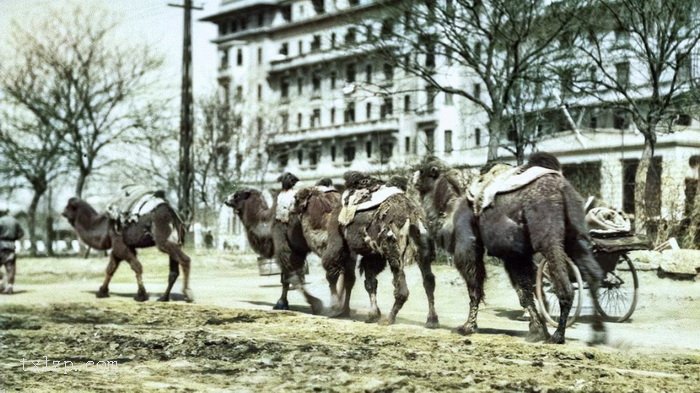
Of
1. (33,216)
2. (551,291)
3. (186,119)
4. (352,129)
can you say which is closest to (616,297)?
(551,291)

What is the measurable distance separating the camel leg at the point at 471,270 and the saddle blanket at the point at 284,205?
442 cm

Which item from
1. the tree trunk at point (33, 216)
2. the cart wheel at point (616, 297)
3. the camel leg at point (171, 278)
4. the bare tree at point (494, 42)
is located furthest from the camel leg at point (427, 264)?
the tree trunk at point (33, 216)

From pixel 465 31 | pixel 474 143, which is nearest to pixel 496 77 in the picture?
pixel 465 31

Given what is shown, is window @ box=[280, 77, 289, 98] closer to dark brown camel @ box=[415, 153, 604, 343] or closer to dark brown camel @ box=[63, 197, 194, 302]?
dark brown camel @ box=[63, 197, 194, 302]

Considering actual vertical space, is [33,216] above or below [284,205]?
above

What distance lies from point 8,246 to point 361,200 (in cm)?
1025

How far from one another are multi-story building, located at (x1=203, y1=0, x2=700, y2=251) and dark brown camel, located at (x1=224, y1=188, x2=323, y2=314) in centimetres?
Answer: 625

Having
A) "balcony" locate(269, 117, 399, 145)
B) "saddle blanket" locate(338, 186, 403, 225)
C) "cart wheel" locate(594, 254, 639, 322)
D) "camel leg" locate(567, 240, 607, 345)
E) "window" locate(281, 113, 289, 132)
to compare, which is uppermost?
"window" locate(281, 113, 289, 132)

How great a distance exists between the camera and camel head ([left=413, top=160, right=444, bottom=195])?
14625 millimetres

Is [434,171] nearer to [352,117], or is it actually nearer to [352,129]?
[352,129]

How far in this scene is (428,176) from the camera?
1469 centimetres

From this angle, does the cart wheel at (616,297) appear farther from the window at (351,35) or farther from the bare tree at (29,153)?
the bare tree at (29,153)

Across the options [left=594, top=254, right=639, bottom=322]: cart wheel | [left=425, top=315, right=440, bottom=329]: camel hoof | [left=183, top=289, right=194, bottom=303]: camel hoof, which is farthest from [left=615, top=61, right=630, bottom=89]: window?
[left=425, top=315, right=440, bottom=329]: camel hoof

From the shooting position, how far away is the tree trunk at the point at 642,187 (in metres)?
21.5
